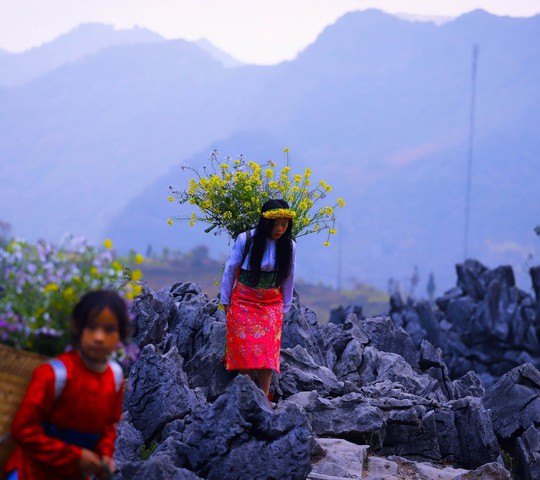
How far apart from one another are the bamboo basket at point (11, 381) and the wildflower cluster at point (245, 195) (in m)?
6.82

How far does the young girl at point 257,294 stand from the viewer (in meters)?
10.2

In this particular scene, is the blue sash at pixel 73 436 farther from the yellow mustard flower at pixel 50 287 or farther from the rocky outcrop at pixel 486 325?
the rocky outcrop at pixel 486 325

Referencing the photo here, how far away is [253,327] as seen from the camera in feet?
34.0

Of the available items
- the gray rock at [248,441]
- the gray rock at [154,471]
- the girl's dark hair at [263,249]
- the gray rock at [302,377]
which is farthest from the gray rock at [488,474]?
the gray rock at [154,471]

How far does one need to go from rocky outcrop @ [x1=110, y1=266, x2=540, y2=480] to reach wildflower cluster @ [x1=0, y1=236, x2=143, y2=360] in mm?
2067

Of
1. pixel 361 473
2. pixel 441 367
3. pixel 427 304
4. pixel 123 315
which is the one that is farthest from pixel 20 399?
pixel 427 304

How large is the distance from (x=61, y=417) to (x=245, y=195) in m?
7.21

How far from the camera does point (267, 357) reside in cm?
1038

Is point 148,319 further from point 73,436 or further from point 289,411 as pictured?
point 73,436

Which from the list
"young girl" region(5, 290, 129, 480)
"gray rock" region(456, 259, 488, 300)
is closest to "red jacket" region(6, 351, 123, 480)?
"young girl" region(5, 290, 129, 480)

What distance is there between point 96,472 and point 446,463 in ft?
25.8

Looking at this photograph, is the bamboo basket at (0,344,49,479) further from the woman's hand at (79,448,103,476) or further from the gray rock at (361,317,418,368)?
the gray rock at (361,317,418,368)

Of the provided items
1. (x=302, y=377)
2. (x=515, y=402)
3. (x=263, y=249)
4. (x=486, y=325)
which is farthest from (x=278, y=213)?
(x=486, y=325)

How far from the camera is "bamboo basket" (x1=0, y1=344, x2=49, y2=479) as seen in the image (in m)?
4.88
